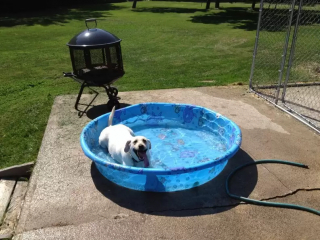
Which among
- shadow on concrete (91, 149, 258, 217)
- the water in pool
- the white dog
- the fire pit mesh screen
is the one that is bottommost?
the water in pool

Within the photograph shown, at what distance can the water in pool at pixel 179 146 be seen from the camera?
4773 mm

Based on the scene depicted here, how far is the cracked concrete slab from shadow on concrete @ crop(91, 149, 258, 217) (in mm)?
11

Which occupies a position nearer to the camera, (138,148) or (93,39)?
(138,148)

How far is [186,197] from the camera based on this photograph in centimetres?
366

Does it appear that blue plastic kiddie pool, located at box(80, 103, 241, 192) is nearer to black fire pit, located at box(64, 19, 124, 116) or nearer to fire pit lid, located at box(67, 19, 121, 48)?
black fire pit, located at box(64, 19, 124, 116)

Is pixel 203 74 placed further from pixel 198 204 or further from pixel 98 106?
pixel 198 204

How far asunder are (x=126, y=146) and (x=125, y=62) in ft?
24.8

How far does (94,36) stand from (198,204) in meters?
3.46

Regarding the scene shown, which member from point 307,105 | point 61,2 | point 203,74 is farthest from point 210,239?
point 61,2

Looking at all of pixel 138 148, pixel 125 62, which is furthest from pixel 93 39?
pixel 125 62

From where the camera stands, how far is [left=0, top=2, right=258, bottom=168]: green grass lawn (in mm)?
5980

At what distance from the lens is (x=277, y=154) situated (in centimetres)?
460

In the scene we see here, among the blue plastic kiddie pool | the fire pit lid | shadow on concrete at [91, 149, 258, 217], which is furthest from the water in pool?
the fire pit lid

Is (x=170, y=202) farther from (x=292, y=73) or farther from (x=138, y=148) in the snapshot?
(x=292, y=73)
